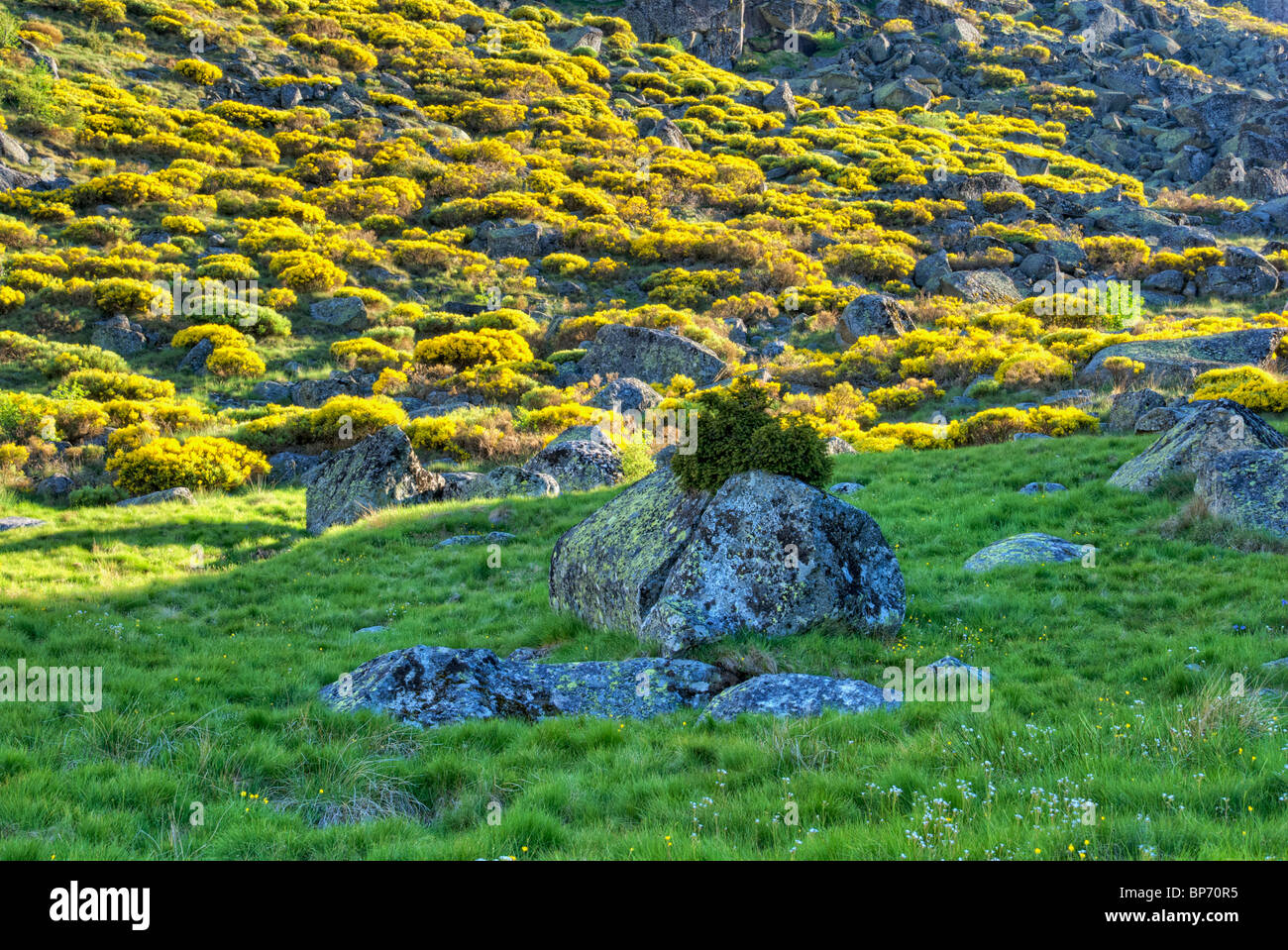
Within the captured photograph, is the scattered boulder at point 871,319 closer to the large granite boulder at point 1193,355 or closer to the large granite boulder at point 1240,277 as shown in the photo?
the large granite boulder at point 1193,355

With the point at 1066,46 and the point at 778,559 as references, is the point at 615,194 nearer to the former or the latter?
the point at 778,559

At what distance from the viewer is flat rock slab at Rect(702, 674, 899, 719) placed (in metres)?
6.95

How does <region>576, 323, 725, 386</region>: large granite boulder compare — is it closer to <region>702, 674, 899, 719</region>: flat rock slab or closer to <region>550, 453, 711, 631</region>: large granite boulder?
<region>550, 453, 711, 631</region>: large granite boulder

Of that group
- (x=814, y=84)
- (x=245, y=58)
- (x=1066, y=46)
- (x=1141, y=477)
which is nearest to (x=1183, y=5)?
(x=1066, y=46)

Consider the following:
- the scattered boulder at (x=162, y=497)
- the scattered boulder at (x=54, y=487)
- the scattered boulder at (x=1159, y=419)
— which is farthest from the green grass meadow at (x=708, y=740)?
the scattered boulder at (x=54, y=487)

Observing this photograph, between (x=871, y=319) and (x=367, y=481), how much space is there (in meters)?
21.9

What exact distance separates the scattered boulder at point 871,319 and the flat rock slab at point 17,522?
2665cm

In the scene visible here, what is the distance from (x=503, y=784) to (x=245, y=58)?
59.6 m

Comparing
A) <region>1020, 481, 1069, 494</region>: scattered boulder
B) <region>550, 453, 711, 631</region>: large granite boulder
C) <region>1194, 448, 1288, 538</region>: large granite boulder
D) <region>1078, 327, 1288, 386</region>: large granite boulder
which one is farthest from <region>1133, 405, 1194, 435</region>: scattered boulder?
<region>550, 453, 711, 631</region>: large granite boulder

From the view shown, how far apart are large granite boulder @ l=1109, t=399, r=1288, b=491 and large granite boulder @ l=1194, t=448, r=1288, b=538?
650 mm

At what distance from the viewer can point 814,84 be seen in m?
72.4

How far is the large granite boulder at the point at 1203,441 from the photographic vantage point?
493 inches

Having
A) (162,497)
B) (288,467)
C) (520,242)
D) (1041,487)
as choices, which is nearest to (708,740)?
(1041,487)

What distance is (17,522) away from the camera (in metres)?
16.2
